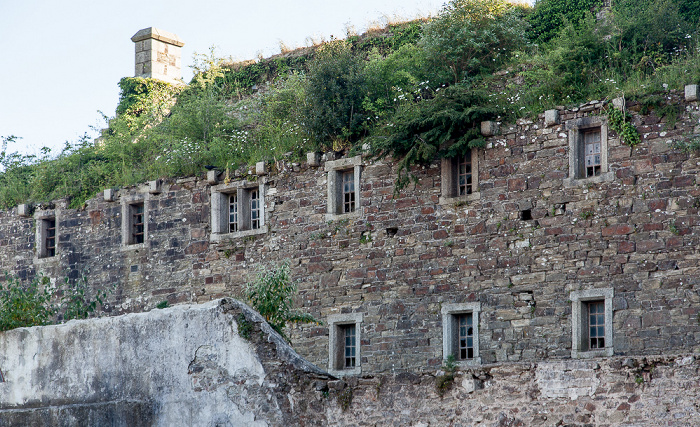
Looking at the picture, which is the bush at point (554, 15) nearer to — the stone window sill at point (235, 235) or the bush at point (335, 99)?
the bush at point (335, 99)

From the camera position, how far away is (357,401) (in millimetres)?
10352

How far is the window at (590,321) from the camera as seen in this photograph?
49.4 feet

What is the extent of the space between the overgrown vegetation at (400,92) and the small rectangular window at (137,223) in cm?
56

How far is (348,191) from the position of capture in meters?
18.2

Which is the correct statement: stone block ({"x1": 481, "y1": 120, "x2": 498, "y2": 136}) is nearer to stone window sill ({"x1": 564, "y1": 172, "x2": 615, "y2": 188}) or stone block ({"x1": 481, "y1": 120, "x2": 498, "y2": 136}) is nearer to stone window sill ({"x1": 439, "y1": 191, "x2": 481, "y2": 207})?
stone window sill ({"x1": 439, "y1": 191, "x2": 481, "y2": 207})

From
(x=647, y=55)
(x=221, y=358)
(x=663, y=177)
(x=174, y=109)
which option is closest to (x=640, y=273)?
(x=663, y=177)

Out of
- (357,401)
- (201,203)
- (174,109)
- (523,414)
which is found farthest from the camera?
(174,109)

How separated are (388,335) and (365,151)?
10.6 ft

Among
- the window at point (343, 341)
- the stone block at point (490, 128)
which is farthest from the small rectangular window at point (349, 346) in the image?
the stone block at point (490, 128)

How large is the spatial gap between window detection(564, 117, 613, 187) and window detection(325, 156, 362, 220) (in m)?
4.03

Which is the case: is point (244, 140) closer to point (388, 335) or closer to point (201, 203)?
point (201, 203)

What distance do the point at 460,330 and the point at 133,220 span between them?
7789 mm

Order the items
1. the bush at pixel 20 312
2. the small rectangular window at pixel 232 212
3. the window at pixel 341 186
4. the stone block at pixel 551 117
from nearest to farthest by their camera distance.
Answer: the bush at pixel 20 312, the stone block at pixel 551 117, the window at pixel 341 186, the small rectangular window at pixel 232 212

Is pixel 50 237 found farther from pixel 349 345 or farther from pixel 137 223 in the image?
pixel 349 345
